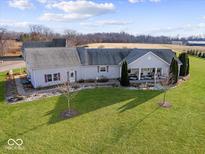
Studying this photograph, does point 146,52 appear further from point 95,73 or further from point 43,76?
point 43,76

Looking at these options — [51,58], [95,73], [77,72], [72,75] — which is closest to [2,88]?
[51,58]

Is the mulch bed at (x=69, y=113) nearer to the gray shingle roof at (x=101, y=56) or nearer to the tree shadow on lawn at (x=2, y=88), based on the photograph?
the tree shadow on lawn at (x=2, y=88)

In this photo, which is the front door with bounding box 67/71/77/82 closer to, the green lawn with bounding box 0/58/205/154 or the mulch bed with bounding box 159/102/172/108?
the green lawn with bounding box 0/58/205/154

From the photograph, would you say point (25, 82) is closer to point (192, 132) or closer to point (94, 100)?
Answer: point (94, 100)

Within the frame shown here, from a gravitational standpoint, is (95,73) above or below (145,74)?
above

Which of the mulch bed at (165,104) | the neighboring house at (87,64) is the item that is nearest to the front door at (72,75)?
the neighboring house at (87,64)

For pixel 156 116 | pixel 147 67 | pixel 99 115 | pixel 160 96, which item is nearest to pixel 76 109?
pixel 99 115
